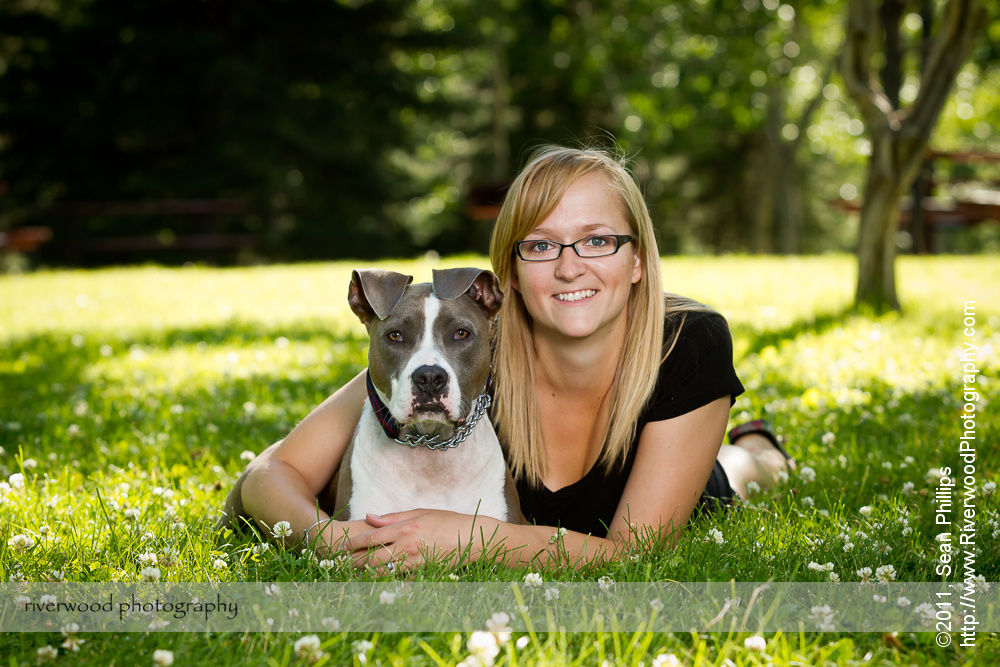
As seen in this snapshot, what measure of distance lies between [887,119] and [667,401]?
253 inches

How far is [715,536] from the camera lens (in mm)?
3217

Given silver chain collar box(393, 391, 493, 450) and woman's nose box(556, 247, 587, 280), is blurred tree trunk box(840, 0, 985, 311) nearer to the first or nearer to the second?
woman's nose box(556, 247, 587, 280)

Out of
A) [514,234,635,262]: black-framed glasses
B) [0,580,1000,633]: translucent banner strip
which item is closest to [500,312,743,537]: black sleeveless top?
[514,234,635,262]: black-framed glasses

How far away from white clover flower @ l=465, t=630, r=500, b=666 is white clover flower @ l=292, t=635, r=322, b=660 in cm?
44

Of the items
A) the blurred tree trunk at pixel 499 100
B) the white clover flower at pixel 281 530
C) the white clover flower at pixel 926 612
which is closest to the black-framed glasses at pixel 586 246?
the white clover flower at pixel 281 530

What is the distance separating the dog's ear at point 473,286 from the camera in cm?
345

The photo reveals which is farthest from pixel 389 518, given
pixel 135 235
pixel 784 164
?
pixel 784 164

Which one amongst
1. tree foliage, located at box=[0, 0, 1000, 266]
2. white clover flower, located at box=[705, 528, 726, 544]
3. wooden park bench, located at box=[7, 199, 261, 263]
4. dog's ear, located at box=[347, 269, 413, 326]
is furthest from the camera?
tree foliage, located at box=[0, 0, 1000, 266]

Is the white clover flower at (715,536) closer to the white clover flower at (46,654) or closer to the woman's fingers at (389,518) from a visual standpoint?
the woman's fingers at (389,518)

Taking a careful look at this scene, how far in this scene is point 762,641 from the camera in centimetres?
231

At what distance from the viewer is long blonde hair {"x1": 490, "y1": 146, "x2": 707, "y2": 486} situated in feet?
11.9

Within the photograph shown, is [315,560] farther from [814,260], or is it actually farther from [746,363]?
[814,260]

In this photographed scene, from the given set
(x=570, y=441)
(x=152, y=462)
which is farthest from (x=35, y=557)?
(x=570, y=441)

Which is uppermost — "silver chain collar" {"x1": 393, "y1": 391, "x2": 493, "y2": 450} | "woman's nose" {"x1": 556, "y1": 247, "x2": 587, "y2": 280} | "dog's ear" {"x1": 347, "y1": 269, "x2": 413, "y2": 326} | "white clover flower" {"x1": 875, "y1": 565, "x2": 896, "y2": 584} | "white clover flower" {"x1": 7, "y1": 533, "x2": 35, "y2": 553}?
"woman's nose" {"x1": 556, "y1": 247, "x2": 587, "y2": 280}
